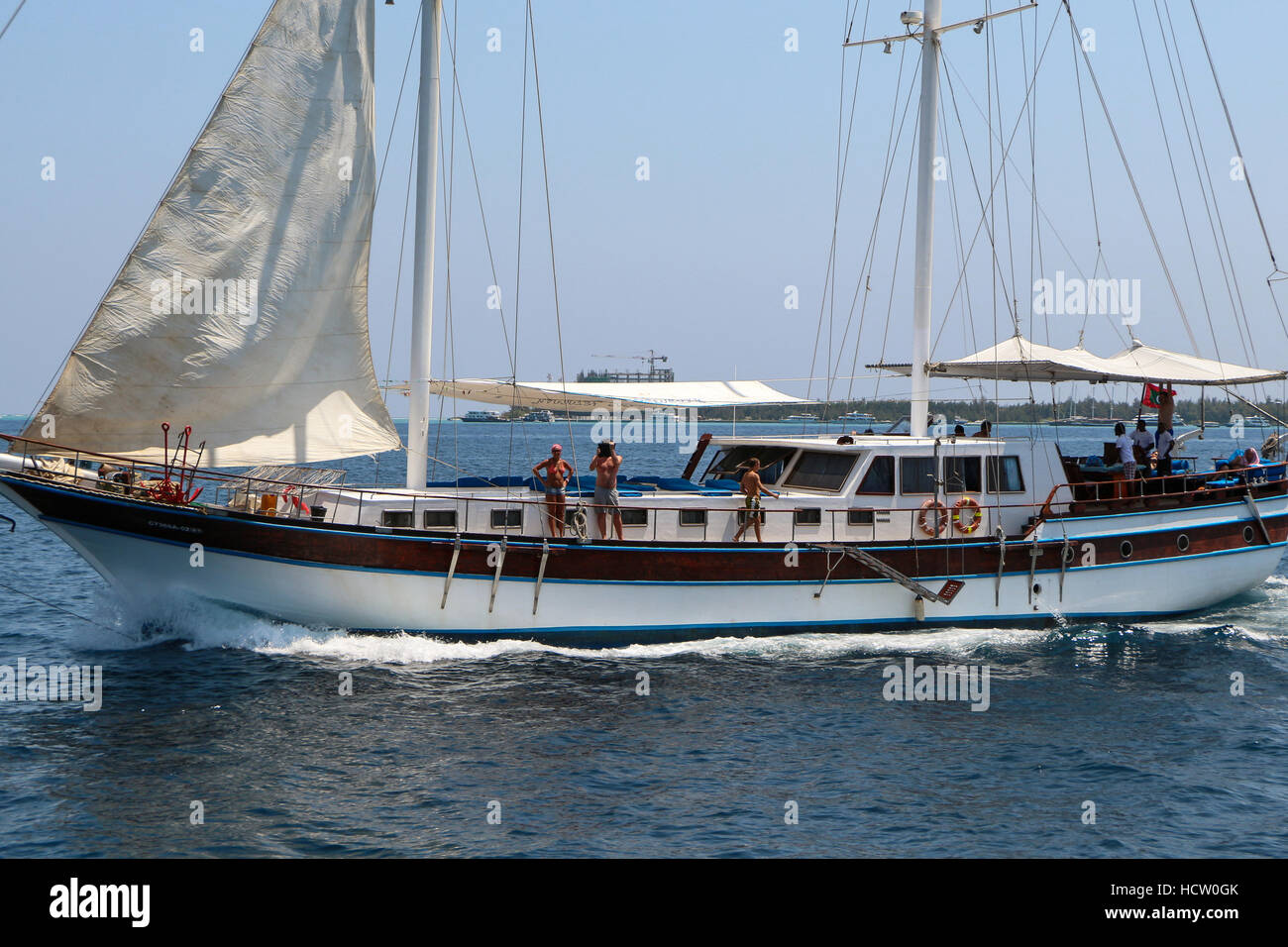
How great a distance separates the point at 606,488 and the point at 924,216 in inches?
340

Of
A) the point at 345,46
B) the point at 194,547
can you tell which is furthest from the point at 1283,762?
the point at 345,46

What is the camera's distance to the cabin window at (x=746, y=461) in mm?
22109

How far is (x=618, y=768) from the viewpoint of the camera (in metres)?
14.2

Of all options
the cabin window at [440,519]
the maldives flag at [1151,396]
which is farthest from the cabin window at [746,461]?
the maldives flag at [1151,396]

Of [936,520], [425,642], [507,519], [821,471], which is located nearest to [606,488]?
→ [507,519]

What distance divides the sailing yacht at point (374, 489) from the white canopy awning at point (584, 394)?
63 mm

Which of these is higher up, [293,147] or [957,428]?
[293,147]

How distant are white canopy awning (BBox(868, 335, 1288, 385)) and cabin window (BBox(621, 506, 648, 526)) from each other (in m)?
7.34

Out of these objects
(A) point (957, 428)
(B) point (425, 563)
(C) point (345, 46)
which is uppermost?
(C) point (345, 46)

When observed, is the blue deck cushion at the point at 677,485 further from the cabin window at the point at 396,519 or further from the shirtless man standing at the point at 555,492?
the cabin window at the point at 396,519

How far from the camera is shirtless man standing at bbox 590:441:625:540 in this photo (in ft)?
63.1
